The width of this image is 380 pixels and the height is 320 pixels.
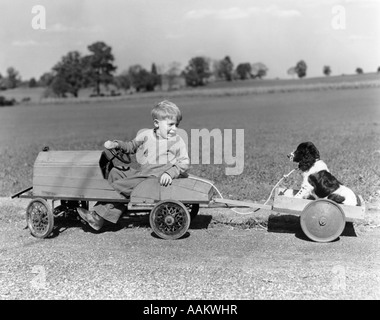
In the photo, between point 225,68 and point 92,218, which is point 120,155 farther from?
point 225,68

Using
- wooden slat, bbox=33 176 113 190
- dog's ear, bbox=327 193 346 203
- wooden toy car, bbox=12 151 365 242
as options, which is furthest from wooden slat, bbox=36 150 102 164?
dog's ear, bbox=327 193 346 203

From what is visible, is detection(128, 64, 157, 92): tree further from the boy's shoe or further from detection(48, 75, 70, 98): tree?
the boy's shoe

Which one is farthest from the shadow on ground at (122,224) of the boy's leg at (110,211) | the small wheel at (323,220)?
the small wheel at (323,220)

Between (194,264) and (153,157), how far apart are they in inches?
64.7

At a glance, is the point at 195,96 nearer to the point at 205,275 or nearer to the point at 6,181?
the point at 6,181

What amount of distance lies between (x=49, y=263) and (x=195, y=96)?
56269 mm

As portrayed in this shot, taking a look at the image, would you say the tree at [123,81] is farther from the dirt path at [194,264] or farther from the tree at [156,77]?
the dirt path at [194,264]

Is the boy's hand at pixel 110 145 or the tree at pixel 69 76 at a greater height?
the tree at pixel 69 76

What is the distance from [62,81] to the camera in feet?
244

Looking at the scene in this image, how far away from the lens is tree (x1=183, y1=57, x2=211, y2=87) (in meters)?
67.1

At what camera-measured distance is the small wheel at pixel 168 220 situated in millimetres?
5551

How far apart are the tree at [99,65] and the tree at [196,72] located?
47.4ft
